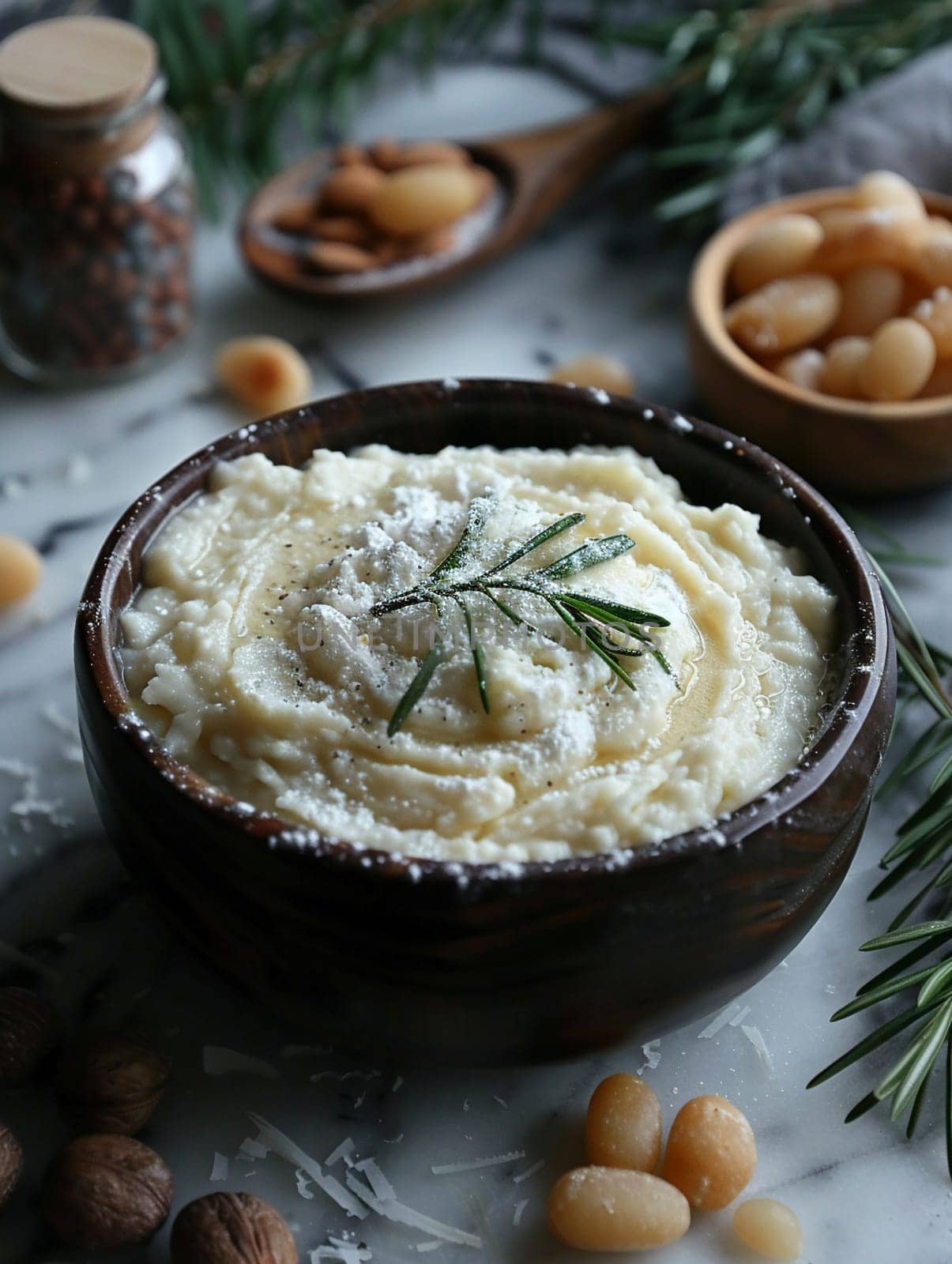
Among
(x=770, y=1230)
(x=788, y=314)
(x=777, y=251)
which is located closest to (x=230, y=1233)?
(x=770, y=1230)

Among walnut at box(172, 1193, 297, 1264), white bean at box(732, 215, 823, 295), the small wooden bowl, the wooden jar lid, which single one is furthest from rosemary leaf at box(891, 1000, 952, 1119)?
the wooden jar lid

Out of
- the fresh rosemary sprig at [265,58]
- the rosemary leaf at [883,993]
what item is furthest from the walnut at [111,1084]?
Result: the fresh rosemary sprig at [265,58]

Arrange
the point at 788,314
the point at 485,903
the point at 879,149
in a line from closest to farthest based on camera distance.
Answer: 1. the point at 485,903
2. the point at 788,314
3. the point at 879,149

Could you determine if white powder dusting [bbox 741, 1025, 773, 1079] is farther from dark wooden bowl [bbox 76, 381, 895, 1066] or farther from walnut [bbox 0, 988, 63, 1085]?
walnut [bbox 0, 988, 63, 1085]

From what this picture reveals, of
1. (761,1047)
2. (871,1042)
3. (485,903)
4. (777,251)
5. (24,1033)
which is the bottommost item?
(761,1047)

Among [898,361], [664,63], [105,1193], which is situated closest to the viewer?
[105,1193]

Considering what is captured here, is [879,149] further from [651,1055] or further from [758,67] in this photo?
→ [651,1055]

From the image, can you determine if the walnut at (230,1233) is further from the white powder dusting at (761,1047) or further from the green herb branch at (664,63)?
the green herb branch at (664,63)
